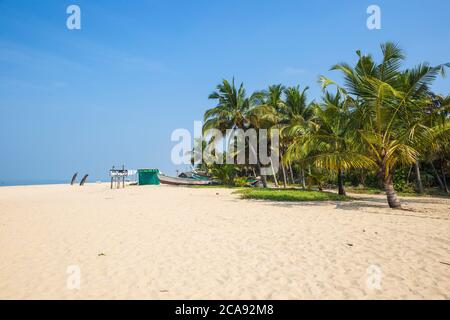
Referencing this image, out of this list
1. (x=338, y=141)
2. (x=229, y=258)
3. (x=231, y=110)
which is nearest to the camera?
(x=229, y=258)

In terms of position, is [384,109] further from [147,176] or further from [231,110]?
[147,176]

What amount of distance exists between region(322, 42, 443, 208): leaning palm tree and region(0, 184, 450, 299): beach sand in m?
3.03

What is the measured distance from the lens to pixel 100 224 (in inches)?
321

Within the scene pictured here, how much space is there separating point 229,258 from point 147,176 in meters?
27.1

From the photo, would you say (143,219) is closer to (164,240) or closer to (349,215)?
(164,240)

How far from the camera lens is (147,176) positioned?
100ft

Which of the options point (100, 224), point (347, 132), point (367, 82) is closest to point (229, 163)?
point (347, 132)

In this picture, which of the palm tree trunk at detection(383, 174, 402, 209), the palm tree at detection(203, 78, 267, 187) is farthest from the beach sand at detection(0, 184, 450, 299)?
the palm tree at detection(203, 78, 267, 187)

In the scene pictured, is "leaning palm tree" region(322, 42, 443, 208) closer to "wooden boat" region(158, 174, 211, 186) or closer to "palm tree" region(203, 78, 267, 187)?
"palm tree" region(203, 78, 267, 187)

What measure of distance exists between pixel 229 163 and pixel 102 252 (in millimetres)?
23266

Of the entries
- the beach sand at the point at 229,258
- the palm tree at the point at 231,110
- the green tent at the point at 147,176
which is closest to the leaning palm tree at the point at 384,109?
the beach sand at the point at 229,258

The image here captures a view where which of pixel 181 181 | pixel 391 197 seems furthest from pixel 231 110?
pixel 391 197

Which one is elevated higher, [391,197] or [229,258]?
[391,197]

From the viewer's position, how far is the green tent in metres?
30.3
